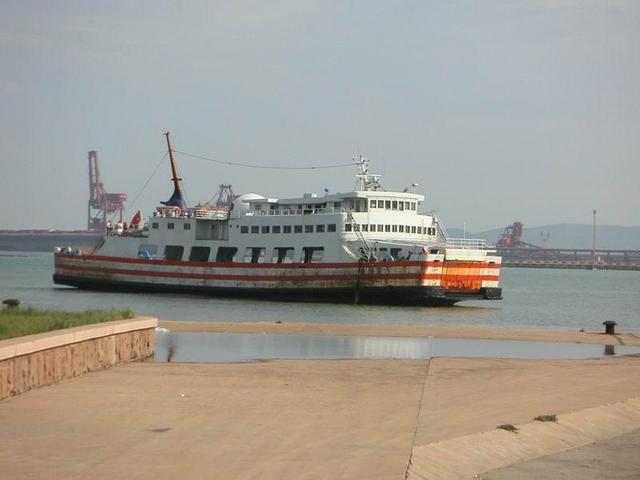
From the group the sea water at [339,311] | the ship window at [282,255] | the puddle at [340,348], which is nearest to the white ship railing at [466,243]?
the sea water at [339,311]

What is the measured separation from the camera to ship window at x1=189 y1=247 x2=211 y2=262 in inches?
2608

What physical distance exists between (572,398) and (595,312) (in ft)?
168

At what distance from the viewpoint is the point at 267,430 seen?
475 inches

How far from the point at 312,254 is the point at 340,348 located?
112 ft

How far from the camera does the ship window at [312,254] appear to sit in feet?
195

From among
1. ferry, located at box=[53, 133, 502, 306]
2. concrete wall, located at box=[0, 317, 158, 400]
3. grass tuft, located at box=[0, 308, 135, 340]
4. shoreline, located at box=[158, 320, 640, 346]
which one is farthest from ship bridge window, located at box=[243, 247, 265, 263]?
concrete wall, located at box=[0, 317, 158, 400]

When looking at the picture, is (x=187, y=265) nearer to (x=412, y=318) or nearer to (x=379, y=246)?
(x=379, y=246)

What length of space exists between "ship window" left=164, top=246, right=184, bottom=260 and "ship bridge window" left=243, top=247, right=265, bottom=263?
5597mm

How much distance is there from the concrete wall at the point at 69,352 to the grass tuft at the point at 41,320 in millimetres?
576

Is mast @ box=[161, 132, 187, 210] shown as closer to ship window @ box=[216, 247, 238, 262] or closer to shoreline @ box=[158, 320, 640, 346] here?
ship window @ box=[216, 247, 238, 262]

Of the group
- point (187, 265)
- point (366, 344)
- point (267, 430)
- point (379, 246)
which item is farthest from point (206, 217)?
point (267, 430)

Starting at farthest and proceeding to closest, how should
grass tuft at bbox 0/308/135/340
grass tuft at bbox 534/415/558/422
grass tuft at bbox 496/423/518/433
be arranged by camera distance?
grass tuft at bbox 0/308/135/340 < grass tuft at bbox 534/415/558/422 < grass tuft at bbox 496/423/518/433

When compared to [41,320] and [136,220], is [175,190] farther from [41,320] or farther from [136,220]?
[41,320]

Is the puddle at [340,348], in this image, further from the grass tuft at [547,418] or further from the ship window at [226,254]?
the ship window at [226,254]
